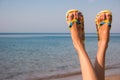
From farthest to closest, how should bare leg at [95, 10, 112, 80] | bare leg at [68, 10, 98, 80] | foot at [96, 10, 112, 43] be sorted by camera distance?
1. foot at [96, 10, 112, 43]
2. bare leg at [95, 10, 112, 80]
3. bare leg at [68, 10, 98, 80]

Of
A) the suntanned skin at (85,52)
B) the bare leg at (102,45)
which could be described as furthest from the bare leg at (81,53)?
the bare leg at (102,45)

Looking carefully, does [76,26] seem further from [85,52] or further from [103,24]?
[85,52]

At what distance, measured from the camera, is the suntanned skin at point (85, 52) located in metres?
1.93

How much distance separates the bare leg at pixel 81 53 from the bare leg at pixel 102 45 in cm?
14

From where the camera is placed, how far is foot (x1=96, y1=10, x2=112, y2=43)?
2414 millimetres

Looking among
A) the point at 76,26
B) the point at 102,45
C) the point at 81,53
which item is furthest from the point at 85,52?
the point at 76,26

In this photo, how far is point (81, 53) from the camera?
205cm

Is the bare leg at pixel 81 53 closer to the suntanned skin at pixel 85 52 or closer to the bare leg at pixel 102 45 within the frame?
the suntanned skin at pixel 85 52

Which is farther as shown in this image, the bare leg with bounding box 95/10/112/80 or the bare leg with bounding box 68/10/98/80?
the bare leg with bounding box 95/10/112/80

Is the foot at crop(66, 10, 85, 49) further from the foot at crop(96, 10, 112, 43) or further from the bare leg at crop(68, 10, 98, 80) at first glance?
the foot at crop(96, 10, 112, 43)

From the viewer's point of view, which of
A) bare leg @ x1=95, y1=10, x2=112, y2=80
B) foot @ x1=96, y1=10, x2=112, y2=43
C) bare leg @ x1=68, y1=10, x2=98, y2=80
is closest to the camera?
bare leg @ x1=68, y1=10, x2=98, y2=80

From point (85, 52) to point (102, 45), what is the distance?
274 mm

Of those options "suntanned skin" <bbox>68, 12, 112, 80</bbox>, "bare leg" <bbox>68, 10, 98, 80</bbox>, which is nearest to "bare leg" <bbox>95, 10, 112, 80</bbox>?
"suntanned skin" <bbox>68, 12, 112, 80</bbox>

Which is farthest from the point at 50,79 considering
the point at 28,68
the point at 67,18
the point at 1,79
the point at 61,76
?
the point at 67,18
